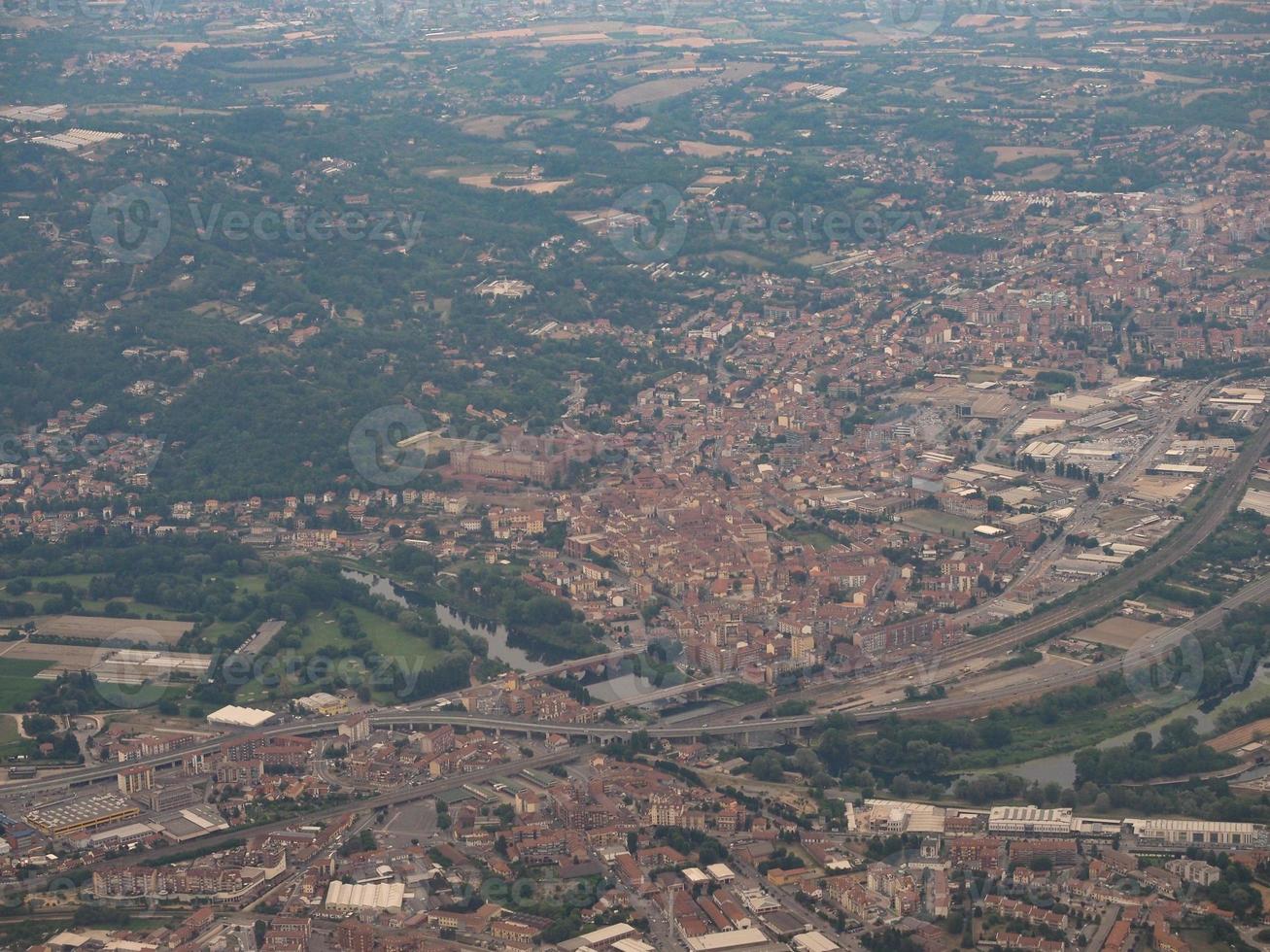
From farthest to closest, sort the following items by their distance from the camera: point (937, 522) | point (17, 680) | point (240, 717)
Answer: point (937, 522)
point (17, 680)
point (240, 717)

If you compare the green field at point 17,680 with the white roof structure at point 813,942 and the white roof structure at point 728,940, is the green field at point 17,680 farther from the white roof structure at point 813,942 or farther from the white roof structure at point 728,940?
the white roof structure at point 813,942

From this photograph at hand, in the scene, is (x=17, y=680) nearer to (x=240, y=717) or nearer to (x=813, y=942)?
(x=240, y=717)

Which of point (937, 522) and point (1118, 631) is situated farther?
point (937, 522)

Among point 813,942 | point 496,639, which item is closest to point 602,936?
point 813,942

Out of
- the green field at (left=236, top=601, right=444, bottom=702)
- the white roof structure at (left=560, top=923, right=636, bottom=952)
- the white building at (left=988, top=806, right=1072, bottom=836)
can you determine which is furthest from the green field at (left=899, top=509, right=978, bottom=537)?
the white roof structure at (left=560, top=923, right=636, bottom=952)

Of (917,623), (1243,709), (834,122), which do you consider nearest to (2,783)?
(917,623)

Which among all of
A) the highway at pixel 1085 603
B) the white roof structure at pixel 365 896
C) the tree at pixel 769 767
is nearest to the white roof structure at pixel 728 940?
the white roof structure at pixel 365 896

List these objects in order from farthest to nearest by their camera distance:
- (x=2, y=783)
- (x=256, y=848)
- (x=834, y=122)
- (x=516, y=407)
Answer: (x=834, y=122) → (x=516, y=407) → (x=2, y=783) → (x=256, y=848)

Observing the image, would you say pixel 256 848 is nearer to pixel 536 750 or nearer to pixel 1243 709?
pixel 536 750
